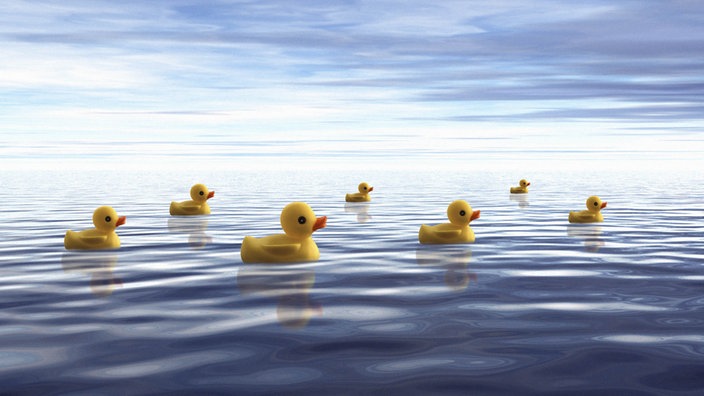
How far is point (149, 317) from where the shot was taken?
830cm

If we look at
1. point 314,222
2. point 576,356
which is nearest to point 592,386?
point 576,356

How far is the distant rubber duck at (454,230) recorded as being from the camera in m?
15.0

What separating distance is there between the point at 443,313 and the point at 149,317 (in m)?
3.15

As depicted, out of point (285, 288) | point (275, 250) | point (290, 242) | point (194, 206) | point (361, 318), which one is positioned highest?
point (194, 206)

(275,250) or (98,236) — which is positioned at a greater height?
(98,236)

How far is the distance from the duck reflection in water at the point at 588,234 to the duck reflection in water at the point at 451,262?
8.18 feet

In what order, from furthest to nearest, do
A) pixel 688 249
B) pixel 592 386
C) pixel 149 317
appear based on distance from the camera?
pixel 688 249 < pixel 149 317 < pixel 592 386

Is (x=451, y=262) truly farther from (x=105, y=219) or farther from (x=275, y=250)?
(x=105, y=219)

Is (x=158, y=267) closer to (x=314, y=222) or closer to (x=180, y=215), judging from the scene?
(x=314, y=222)

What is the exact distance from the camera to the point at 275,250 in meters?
12.3

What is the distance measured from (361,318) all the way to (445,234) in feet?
22.7

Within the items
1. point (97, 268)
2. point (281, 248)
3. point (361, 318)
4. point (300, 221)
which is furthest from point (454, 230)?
point (361, 318)

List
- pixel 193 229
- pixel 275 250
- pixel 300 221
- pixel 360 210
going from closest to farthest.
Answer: pixel 275 250, pixel 300 221, pixel 193 229, pixel 360 210

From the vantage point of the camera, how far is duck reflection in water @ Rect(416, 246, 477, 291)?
10.6 meters
